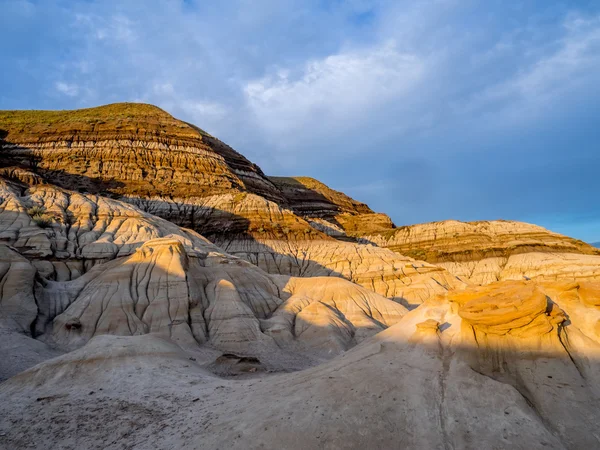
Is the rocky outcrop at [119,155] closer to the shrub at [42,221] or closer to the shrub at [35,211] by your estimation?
the shrub at [35,211]

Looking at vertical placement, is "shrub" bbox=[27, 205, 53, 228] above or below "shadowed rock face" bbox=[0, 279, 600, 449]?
above

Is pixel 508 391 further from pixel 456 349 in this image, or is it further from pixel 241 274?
pixel 241 274

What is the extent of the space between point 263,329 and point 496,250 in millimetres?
47395

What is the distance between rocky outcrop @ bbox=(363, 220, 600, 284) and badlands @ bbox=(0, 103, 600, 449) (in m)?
0.31

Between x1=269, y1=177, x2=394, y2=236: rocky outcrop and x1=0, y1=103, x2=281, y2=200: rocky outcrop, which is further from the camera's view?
x1=269, y1=177, x2=394, y2=236: rocky outcrop

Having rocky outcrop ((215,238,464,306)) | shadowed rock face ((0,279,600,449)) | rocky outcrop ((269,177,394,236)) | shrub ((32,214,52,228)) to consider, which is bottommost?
shadowed rock face ((0,279,600,449))

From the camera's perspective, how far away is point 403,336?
1147 centimetres

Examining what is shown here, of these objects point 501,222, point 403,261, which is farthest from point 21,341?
point 501,222

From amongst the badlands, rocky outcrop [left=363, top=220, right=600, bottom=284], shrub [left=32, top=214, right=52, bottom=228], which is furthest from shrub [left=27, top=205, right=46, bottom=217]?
rocky outcrop [left=363, top=220, right=600, bottom=284]

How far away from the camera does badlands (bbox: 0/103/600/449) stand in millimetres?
8930

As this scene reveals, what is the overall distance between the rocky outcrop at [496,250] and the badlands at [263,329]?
0.31m

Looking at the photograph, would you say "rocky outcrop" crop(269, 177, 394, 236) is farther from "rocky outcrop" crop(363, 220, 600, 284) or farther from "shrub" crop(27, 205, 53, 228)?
"shrub" crop(27, 205, 53, 228)

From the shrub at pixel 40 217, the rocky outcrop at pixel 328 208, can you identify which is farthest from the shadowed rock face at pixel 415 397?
the rocky outcrop at pixel 328 208

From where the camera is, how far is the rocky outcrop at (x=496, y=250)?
54.8m
